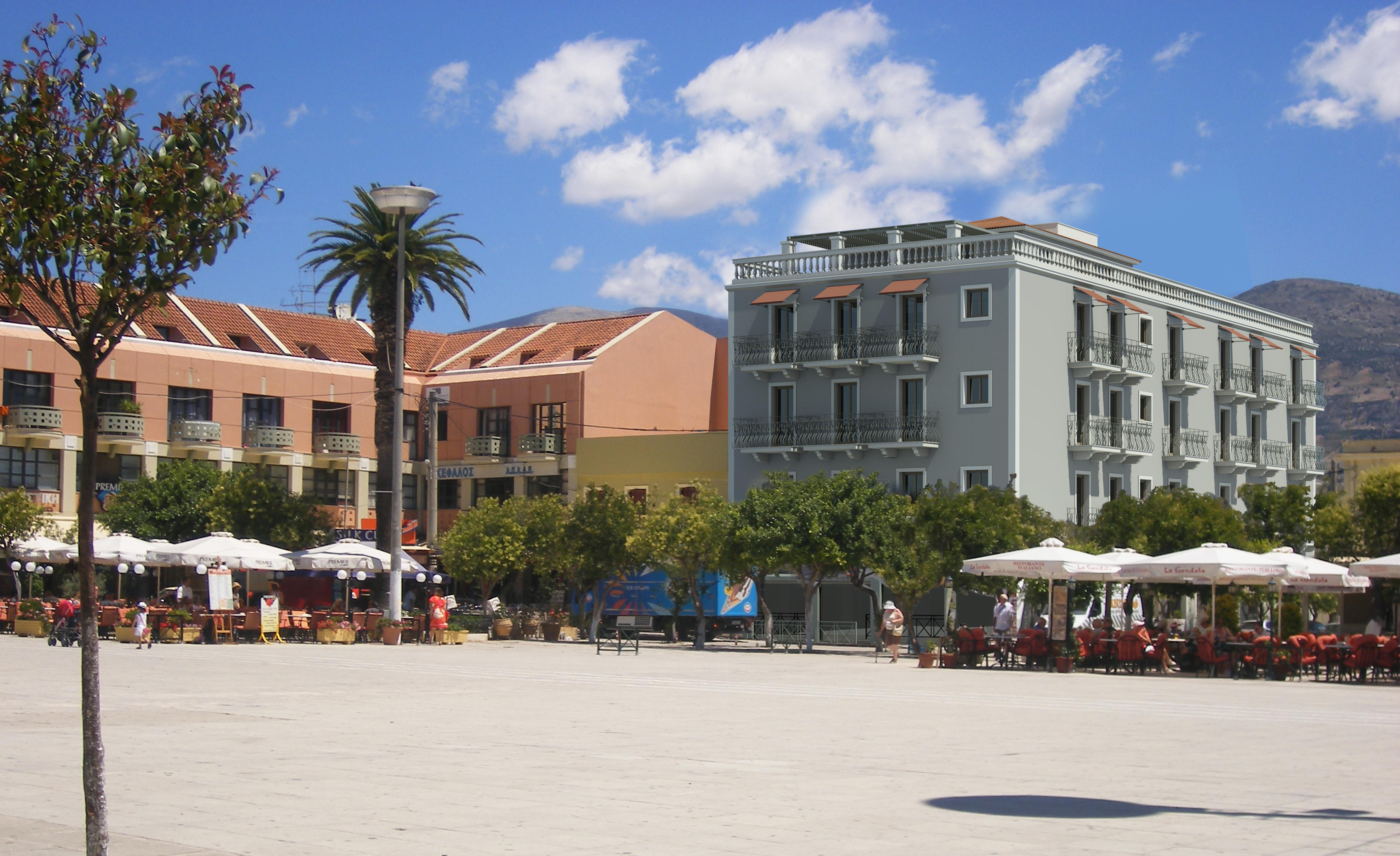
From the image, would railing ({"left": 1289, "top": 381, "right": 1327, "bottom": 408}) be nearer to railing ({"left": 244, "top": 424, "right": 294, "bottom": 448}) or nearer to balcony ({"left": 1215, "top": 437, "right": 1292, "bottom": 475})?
balcony ({"left": 1215, "top": 437, "right": 1292, "bottom": 475})

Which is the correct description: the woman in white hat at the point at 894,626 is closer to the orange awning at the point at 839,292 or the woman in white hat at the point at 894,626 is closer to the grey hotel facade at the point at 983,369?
the grey hotel facade at the point at 983,369

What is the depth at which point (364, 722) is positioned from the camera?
18438 millimetres

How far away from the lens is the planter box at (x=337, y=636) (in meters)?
42.5

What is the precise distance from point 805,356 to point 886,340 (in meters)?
3.46

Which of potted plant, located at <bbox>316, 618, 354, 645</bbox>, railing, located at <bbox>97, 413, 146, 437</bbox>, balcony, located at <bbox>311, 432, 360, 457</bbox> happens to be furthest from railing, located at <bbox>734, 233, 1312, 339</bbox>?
railing, located at <bbox>97, 413, 146, 437</bbox>

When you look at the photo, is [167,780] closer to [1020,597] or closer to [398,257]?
[398,257]

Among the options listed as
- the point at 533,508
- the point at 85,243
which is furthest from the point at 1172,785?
the point at 533,508

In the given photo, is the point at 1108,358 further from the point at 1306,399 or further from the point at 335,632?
the point at 335,632

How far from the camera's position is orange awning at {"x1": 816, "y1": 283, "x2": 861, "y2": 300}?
56344mm

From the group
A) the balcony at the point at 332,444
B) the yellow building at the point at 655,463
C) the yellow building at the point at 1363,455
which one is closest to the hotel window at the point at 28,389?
the balcony at the point at 332,444

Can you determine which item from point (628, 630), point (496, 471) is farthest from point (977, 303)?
point (496, 471)

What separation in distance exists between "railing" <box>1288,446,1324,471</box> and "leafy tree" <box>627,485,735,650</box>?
31.0 meters

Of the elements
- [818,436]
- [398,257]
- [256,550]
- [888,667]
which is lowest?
[888,667]

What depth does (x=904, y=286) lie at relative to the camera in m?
54.8
